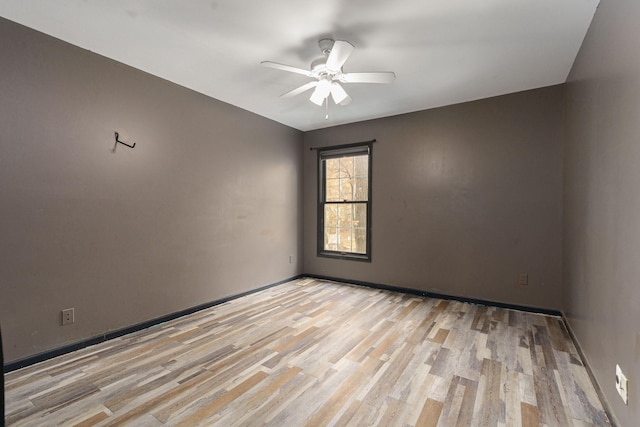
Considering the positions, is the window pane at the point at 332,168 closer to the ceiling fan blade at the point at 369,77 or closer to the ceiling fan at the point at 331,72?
the ceiling fan at the point at 331,72

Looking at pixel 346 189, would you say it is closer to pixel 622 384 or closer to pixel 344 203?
pixel 344 203

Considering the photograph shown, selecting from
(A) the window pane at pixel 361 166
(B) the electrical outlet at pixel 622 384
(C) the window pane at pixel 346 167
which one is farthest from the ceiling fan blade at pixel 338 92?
(B) the electrical outlet at pixel 622 384

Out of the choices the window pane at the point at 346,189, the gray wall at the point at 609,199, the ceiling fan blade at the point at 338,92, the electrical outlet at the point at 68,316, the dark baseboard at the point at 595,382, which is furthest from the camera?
the window pane at the point at 346,189

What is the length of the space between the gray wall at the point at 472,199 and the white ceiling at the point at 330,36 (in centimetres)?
51

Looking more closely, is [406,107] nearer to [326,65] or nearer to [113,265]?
[326,65]

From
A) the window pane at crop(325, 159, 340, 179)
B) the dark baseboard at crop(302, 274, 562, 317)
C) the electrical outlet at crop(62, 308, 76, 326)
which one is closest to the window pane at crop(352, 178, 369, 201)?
the window pane at crop(325, 159, 340, 179)

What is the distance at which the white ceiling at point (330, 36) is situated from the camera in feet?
6.79

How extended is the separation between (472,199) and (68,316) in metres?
4.32

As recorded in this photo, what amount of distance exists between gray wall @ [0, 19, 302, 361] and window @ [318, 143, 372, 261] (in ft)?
4.35

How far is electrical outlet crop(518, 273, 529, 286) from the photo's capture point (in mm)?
3450

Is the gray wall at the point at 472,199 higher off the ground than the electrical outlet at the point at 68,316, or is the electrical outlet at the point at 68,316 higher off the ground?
the gray wall at the point at 472,199

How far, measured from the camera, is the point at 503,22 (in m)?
2.22

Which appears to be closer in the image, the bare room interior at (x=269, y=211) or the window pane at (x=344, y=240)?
the bare room interior at (x=269, y=211)

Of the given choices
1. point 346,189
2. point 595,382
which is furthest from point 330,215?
point 595,382
